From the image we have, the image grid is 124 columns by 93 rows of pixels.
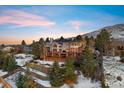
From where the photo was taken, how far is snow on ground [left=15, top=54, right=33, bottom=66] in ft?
14.8

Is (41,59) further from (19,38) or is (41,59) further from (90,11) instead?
(90,11)

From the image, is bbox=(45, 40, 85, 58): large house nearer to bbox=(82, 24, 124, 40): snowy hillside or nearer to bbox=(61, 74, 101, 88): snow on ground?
bbox=(82, 24, 124, 40): snowy hillside

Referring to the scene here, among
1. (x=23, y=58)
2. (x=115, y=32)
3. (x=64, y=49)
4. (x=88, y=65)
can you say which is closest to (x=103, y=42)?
(x=115, y=32)

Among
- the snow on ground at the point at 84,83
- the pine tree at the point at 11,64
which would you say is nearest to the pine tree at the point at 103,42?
the snow on ground at the point at 84,83

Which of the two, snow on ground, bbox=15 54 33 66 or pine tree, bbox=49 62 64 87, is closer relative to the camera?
pine tree, bbox=49 62 64 87

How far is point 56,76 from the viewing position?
14.4 feet

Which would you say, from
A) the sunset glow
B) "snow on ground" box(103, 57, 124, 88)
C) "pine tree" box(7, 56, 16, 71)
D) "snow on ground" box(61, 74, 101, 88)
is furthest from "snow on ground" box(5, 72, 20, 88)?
"snow on ground" box(103, 57, 124, 88)

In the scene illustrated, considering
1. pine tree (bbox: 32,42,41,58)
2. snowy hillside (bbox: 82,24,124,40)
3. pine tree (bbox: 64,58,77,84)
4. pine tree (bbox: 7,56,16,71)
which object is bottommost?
pine tree (bbox: 64,58,77,84)

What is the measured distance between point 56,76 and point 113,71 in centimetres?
65

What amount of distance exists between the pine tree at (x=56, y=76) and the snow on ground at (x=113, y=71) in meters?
0.51

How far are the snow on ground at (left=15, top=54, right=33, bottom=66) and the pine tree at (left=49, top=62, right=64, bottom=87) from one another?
307 millimetres

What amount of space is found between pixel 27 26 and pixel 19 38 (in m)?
0.17
